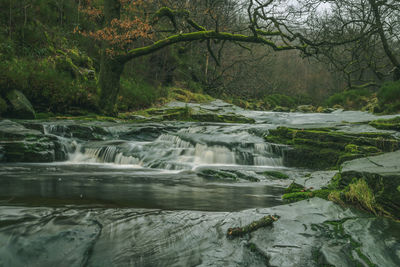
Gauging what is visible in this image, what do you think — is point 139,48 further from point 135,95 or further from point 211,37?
point 135,95

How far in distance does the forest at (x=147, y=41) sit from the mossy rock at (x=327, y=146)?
228 centimetres

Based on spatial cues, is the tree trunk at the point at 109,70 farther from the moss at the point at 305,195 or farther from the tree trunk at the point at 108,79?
the moss at the point at 305,195

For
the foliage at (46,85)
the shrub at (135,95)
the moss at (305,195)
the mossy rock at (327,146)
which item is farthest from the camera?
the shrub at (135,95)

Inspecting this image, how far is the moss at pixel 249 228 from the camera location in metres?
2.56

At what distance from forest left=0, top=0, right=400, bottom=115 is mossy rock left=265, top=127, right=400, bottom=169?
2284 mm

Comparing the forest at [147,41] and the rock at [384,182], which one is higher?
the forest at [147,41]

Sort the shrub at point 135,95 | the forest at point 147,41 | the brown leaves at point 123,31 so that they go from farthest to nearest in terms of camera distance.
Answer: the shrub at point 135,95, the brown leaves at point 123,31, the forest at point 147,41

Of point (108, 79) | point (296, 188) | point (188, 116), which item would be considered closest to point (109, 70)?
point (108, 79)

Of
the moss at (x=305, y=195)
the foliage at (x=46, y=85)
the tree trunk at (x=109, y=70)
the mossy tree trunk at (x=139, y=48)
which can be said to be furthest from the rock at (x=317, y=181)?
the foliage at (x=46, y=85)

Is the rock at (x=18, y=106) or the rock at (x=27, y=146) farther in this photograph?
the rock at (x=18, y=106)

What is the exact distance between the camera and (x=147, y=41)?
18141mm

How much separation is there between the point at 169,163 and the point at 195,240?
5.33 metres

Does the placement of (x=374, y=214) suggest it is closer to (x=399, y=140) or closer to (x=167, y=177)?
(x=167, y=177)

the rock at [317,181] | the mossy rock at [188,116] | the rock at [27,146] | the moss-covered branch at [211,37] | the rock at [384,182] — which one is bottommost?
the rock at [317,181]
